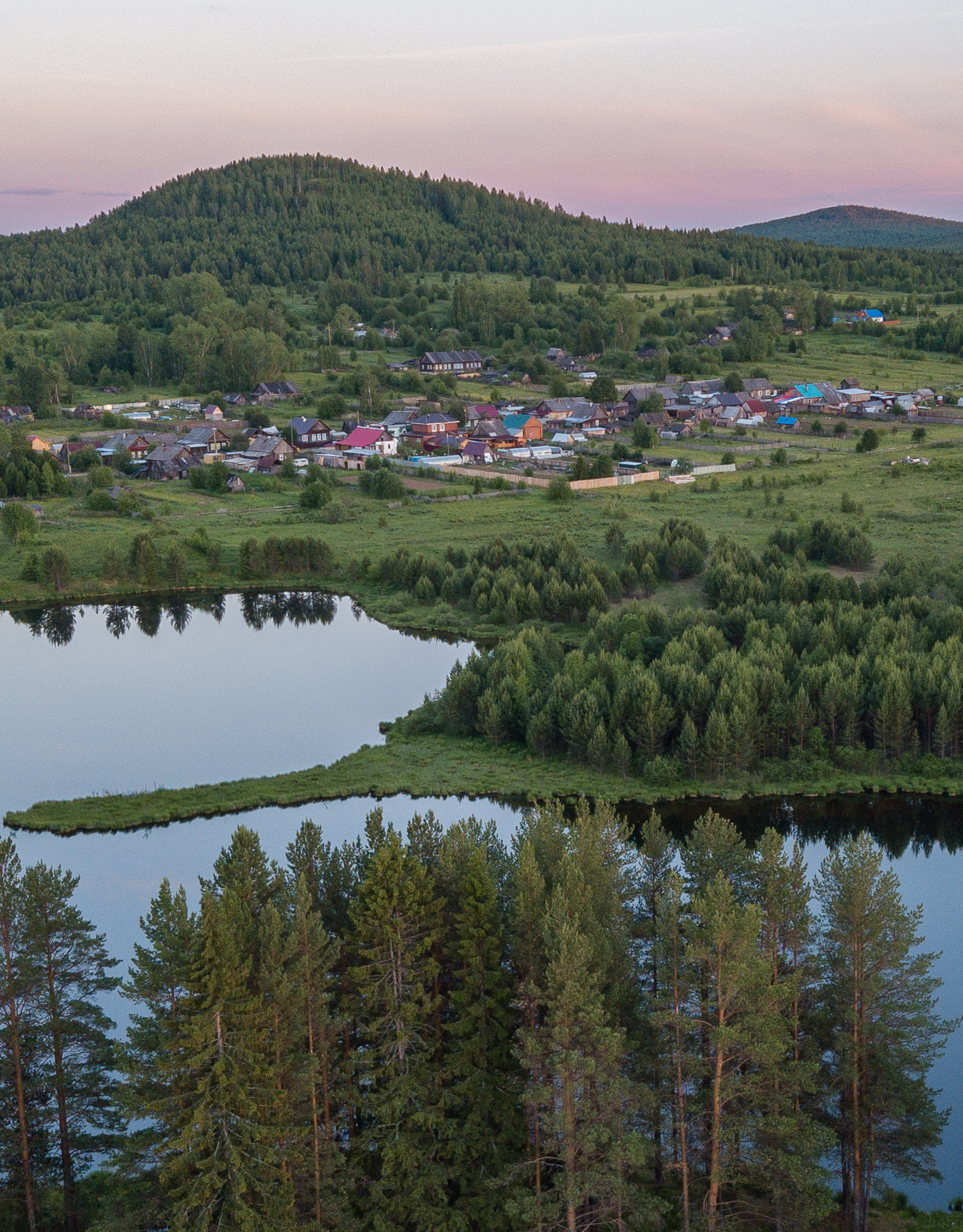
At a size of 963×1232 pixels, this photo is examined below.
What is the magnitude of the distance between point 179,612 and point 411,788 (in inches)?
811

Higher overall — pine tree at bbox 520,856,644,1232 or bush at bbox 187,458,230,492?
bush at bbox 187,458,230,492

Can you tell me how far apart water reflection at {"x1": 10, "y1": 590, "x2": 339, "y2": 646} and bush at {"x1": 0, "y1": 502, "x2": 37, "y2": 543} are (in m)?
5.89

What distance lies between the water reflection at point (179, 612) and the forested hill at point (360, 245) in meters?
83.0

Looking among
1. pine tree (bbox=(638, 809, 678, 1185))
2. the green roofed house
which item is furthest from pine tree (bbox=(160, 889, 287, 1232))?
the green roofed house

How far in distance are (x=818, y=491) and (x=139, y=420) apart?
43381 mm

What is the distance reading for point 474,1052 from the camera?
50.2 feet

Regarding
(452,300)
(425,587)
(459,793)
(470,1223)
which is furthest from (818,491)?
(452,300)

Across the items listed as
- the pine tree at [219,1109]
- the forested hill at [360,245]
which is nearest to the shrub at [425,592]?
the pine tree at [219,1109]

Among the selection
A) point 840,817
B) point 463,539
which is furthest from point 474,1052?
point 463,539

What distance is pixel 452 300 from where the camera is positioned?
117312mm

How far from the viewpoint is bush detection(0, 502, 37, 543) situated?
51.7m

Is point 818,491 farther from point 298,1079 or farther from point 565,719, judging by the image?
point 298,1079

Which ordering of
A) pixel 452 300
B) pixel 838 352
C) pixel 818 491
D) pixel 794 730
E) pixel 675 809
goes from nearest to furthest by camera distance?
pixel 675 809 < pixel 794 730 < pixel 818 491 < pixel 838 352 < pixel 452 300

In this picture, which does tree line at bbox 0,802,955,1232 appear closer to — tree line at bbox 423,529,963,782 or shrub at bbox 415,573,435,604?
tree line at bbox 423,529,963,782
